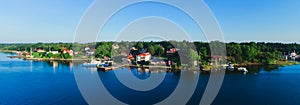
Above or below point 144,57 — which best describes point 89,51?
above

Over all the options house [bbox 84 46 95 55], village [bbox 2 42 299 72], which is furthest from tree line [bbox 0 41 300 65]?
house [bbox 84 46 95 55]

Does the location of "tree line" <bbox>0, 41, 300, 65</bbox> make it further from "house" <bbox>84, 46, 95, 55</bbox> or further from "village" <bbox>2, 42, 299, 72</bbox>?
"house" <bbox>84, 46, 95, 55</bbox>

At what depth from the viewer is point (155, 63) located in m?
10.4

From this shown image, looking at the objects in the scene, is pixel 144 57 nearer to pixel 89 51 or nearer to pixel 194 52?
pixel 194 52

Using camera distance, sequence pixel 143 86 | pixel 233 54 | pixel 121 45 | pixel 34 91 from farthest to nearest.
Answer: pixel 121 45 → pixel 233 54 → pixel 143 86 → pixel 34 91

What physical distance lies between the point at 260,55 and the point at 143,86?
839cm

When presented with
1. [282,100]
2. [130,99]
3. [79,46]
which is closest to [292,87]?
[282,100]

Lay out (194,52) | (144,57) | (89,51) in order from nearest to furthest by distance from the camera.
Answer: (194,52)
(144,57)
(89,51)

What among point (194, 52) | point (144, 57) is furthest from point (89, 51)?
point (194, 52)

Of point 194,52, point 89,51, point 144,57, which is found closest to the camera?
point 194,52

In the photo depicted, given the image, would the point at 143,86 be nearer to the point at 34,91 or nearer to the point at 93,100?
the point at 93,100

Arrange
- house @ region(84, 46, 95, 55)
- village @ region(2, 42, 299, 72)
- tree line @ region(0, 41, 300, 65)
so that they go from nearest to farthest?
1. village @ region(2, 42, 299, 72)
2. tree line @ region(0, 41, 300, 65)
3. house @ region(84, 46, 95, 55)

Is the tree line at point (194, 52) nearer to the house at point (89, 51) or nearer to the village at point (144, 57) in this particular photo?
the village at point (144, 57)

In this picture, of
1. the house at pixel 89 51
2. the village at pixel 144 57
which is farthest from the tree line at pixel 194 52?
the house at pixel 89 51
